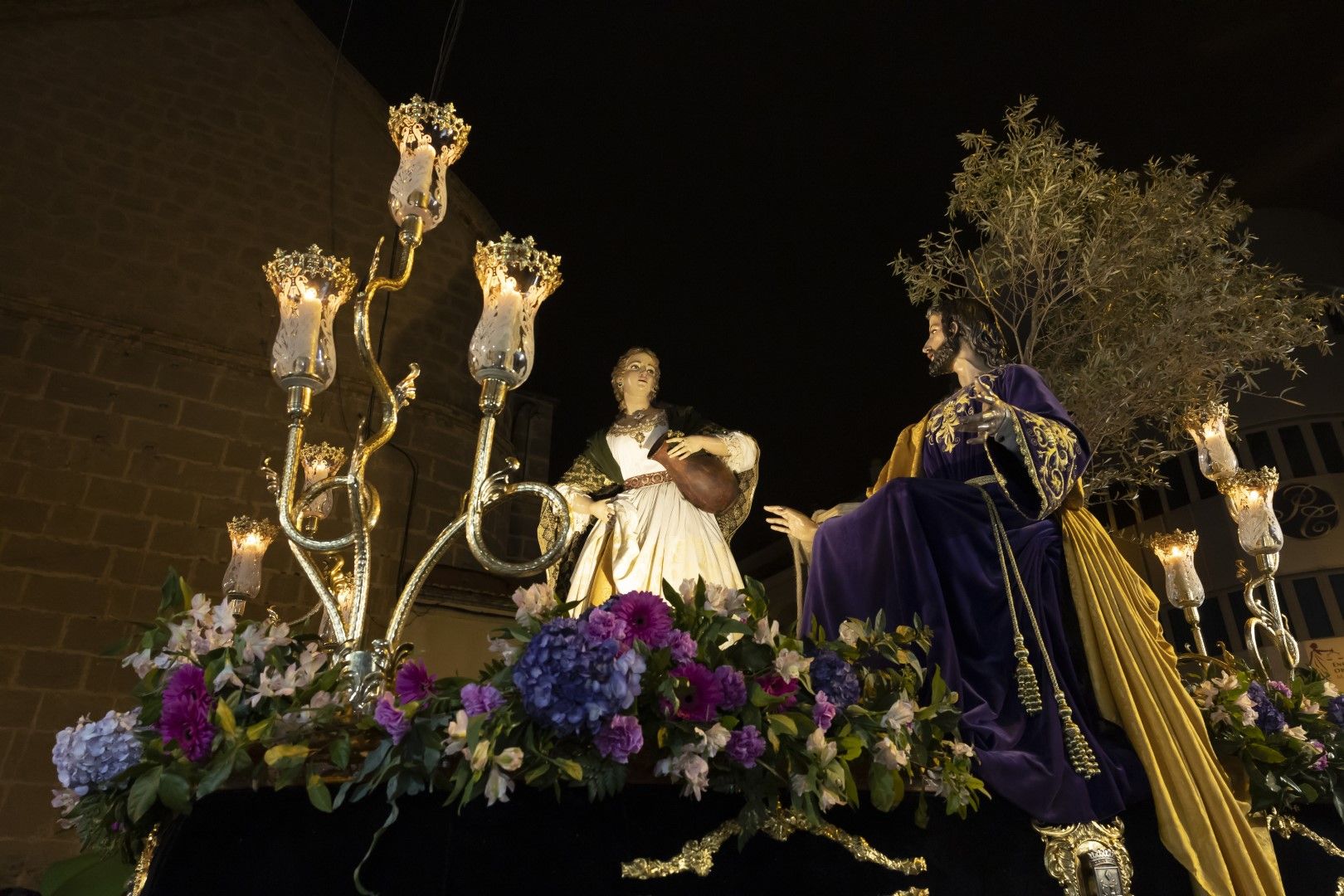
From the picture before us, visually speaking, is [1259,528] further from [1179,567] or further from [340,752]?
[340,752]

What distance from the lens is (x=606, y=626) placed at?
1931 mm

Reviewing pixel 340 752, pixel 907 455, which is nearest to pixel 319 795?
pixel 340 752

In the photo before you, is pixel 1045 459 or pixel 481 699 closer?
pixel 481 699

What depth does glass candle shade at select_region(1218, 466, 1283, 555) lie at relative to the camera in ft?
13.7

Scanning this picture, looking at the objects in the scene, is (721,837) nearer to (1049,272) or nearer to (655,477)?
(655,477)

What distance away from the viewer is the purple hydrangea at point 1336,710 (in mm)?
3174

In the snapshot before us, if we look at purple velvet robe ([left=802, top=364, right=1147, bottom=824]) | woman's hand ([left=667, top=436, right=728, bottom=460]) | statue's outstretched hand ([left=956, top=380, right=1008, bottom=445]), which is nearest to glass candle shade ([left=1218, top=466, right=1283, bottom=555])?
purple velvet robe ([left=802, top=364, right=1147, bottom=824])

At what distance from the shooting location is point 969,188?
4734 millimetres

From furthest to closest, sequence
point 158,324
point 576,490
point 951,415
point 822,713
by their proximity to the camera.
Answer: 1. point 158,324
2. point 576,490
3. point 951,415
4. point 822,713

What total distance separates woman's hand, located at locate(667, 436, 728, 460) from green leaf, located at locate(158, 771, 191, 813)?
7.77 feet

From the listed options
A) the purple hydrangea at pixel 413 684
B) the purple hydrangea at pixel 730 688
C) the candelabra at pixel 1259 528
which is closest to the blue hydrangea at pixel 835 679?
the purple hydrangea at pixel 730 688

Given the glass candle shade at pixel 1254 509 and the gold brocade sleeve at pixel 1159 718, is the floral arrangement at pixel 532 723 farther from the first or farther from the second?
the glass candle shade at pixel 1254 509

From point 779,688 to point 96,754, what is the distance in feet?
4.67

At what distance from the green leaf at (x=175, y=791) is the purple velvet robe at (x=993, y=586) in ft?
5.70
